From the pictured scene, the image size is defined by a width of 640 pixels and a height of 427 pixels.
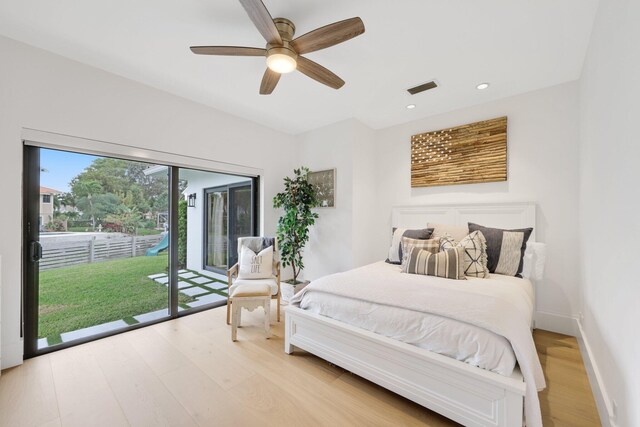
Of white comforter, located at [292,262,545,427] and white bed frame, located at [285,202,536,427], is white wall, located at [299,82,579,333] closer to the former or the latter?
white comforter, located at [292,262,545,427]

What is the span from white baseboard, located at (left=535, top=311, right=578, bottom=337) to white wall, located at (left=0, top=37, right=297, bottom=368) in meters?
4.15

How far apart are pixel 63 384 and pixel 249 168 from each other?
281 centimetres

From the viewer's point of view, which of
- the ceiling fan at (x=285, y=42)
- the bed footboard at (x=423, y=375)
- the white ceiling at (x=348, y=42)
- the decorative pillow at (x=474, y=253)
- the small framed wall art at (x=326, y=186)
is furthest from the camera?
the small framed wall art at (x=326, y=186)

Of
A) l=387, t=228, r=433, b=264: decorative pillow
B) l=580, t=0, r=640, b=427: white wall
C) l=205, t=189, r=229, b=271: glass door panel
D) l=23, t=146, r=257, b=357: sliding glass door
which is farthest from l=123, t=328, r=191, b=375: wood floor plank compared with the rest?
l=580, t=0, r=640, b=427: white wall

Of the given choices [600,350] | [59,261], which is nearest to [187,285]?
[59,261]

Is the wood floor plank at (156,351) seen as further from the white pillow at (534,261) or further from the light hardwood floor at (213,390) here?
the white pillow at (534,261)

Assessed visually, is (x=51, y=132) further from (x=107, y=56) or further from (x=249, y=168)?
(x=249, y=168)

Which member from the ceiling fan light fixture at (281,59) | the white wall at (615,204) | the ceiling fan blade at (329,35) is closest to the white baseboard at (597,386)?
the white wall at (615,204)

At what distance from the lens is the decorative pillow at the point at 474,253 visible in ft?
7.91

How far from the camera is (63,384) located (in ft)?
6.20

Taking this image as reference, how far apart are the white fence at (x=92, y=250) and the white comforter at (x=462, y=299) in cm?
191

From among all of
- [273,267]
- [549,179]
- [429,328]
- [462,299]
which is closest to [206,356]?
[273,267]

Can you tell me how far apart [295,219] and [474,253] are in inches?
88.2

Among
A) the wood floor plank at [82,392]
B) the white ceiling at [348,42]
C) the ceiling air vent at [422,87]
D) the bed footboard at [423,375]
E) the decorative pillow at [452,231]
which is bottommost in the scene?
the wood floor plank at [82,392]
